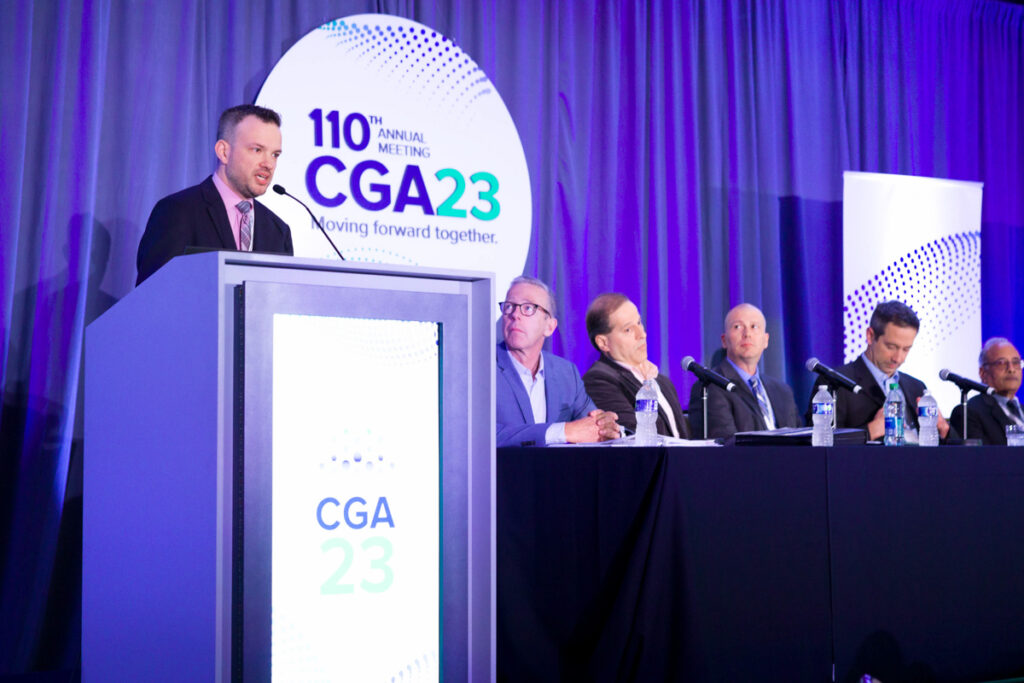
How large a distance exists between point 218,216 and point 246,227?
6.7 inches

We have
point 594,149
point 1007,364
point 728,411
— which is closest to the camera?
point 728,411

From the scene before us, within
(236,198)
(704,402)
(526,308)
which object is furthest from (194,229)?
(704,402)

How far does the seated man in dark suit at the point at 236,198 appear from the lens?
3.56 metres

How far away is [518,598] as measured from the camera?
8.41 ft

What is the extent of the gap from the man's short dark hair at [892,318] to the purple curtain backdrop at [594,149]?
76 cm

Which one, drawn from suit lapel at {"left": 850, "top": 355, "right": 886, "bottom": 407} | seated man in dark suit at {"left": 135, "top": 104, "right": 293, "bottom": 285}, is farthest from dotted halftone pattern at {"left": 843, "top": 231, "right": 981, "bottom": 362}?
seated man in dark suit at {"left": 135, "top": 104, "right": 293, "bottom": 285}

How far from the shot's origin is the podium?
143 centimetres

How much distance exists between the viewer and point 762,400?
15.0 ft

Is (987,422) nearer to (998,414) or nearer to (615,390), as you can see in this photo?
(998,414)

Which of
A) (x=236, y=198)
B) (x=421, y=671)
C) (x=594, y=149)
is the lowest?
(x=421, y=671)

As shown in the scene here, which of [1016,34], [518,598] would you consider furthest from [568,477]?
[1016,34]

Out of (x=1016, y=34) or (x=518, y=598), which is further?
(x=1016, y=34)

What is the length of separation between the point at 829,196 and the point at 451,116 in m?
2.26

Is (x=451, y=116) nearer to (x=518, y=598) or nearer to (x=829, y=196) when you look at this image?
(x=829, y=196)
